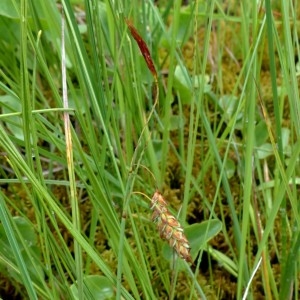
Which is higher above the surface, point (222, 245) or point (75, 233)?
point (75, 233)

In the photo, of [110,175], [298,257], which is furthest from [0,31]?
[298,257]

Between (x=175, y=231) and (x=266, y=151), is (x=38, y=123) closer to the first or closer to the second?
(x=175, y=231)

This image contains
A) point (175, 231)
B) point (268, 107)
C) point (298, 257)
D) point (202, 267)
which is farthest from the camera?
point (268, 107)

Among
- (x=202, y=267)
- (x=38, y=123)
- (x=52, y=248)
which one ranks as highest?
(x=38, y=123)

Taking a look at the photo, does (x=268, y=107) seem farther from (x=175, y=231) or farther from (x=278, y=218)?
(x=175, y=231)

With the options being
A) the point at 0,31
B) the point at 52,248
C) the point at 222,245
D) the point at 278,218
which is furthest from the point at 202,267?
the point at 0,31

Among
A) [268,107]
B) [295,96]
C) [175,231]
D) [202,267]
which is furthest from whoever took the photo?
[268,107]

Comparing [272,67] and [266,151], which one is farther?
[266,151]

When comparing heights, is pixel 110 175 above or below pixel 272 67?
below

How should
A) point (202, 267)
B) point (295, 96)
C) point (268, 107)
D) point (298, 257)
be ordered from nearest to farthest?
1. point (295, 96)
2. point (298, 257)
3. point (202, 267)
4. point (268, 107)
